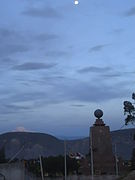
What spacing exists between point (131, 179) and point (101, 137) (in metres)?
32.4

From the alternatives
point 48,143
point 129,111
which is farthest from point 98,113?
point 48,143

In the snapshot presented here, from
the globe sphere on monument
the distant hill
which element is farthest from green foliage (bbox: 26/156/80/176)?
the distant hill

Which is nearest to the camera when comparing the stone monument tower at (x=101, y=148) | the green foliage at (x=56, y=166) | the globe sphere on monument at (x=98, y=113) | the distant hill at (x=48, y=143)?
the stone monument tower at (x=101, y=148)

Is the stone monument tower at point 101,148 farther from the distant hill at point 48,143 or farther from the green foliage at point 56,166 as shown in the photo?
the distant hill at point 48,143

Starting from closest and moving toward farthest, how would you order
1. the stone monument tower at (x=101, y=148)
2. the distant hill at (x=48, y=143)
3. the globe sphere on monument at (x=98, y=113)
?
the stone monument tower at (x=101, y=148)
the globe sphere on monument at (x=98, y=113)
the distant hill at (x=48, y=143)

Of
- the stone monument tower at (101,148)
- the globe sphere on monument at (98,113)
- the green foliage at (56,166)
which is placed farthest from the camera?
A: the green foliage at (56,166)

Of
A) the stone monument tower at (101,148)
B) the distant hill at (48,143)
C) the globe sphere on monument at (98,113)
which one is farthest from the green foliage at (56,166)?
the distant hill at (48,143)

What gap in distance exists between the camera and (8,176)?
54.9 m

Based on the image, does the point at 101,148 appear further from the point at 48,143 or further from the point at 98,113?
the point at 48,143

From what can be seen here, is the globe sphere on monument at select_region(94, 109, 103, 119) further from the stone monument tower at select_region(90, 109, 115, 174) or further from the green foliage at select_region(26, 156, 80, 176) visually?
the green foliage at select_region(26, 156, 80, 176)

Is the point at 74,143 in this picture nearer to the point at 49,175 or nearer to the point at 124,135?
the point at 124,135

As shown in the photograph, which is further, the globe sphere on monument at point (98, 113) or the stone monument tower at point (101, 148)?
the globe sphere on monument at point (98, 113)

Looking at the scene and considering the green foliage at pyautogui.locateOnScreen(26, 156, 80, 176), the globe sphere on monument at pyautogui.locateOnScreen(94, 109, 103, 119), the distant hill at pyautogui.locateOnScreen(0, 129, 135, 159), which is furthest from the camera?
the distant hill at pyautogui.locateOnScreen(0, 129, 135, 159)

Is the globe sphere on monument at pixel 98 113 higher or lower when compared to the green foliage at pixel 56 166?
higher
